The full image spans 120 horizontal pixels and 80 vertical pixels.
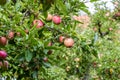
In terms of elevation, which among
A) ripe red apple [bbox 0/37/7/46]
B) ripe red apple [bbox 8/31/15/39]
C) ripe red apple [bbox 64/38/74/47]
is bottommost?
ripe red apple [bbox 64/38/74/47]

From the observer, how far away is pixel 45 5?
1124mm

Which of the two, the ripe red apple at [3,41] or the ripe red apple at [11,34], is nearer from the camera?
the ripe red apple at [3,41]

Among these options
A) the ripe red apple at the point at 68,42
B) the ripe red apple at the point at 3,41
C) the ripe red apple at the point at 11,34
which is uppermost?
the ripe red apple at the point at 3,41

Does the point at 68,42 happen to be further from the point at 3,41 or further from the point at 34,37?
the point at 3,41

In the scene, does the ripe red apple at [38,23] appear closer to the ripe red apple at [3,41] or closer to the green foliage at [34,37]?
the green foliage at [34,37]

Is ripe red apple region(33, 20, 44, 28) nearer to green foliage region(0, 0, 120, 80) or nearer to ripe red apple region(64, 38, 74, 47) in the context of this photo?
green foliage region(0, 0, 120, 80)

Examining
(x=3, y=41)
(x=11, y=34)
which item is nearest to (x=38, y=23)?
(x=11, y=34)

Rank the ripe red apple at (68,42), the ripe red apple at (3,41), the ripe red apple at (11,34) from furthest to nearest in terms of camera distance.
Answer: the ripe red apple at (68,42) → the ripe red apple at (11,34) → the ripe red apple at (3,41)

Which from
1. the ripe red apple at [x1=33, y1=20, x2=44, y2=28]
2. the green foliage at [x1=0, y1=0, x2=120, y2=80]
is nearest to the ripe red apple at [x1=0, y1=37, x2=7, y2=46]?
the green foliage at [x1=0, y1=0, x2=120, y2=80]

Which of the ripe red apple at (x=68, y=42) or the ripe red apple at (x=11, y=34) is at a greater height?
the ripe red apple at (x=11, y=34)

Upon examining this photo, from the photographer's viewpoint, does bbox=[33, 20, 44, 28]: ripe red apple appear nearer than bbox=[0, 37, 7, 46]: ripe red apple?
No

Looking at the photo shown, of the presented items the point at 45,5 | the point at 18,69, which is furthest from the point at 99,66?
the point at 45,5

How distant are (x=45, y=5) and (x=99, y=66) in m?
6.35

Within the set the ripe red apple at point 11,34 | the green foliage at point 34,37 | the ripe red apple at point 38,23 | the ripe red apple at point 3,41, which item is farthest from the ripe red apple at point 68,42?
the ripe red apple at point 3,41
